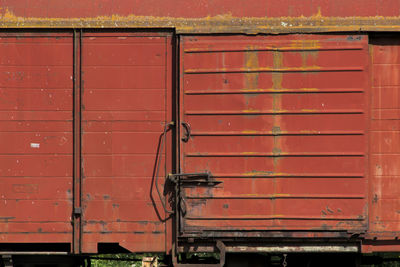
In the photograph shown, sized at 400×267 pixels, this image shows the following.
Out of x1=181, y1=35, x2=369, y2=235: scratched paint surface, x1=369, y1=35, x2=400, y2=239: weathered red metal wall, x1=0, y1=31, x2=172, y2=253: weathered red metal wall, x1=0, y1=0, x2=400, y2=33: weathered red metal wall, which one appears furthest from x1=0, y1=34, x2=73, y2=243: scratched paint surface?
x1=369, y1=35, x2=400, y2=239: weathered red metal wall

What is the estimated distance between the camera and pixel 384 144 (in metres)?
4.91

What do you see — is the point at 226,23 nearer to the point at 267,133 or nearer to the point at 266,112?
the point at 266,112

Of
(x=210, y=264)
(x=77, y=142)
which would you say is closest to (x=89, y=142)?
(x=77, y=142)

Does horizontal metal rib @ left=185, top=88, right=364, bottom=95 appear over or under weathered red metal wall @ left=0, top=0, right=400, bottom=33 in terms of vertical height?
under

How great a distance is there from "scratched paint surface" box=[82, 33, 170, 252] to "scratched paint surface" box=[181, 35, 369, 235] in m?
0.32

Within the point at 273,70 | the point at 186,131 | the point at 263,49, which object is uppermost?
the point at 263,49

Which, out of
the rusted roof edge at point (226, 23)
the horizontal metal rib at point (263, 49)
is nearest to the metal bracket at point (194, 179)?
the horizontal metal rib at point (263, 49)

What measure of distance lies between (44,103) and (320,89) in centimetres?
266

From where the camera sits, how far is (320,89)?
191 inches

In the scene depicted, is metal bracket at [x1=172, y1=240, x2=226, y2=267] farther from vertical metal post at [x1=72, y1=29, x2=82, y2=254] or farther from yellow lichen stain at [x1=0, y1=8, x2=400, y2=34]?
yellow lichen stain at [x1=0, y1=8, x2=400, y2=34]

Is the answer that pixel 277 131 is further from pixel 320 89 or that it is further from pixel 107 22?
pixel 107 22

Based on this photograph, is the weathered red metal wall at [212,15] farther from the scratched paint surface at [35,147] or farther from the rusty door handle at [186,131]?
the rusty door handle at [186,131]

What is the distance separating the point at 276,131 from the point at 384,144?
41.4 inches

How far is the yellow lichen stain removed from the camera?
488 centimetres
